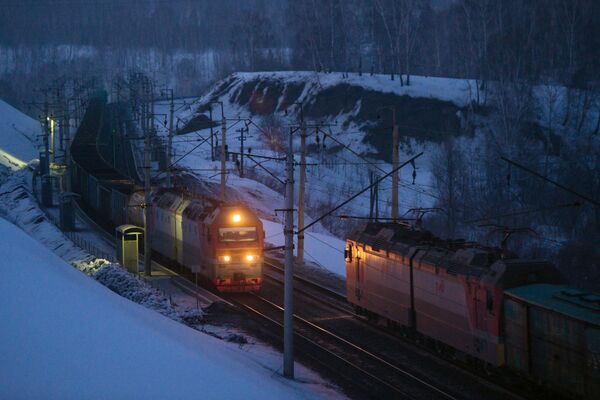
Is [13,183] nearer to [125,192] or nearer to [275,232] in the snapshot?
[125,192]

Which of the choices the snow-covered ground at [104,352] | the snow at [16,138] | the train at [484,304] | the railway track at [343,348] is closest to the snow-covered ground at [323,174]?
the railway track at [343,348]

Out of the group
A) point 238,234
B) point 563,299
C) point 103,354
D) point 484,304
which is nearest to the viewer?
point 103,354

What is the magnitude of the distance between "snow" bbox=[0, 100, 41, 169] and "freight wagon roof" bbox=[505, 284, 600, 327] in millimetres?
67510

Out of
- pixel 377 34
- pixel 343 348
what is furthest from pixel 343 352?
pixel 377 34

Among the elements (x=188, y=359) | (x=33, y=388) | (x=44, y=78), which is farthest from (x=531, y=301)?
(x=44, y=78)

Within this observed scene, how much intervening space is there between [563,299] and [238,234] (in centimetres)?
1385

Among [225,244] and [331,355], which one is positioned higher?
[225,244]

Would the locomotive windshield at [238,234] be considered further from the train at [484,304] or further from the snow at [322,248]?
the snow at [322,248]

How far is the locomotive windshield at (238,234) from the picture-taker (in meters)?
26.7

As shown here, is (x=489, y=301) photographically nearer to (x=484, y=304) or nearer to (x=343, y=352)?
(x=484, y=304)

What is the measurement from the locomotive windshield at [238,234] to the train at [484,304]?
4.56 m

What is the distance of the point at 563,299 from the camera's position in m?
15.3

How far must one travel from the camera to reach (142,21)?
183m

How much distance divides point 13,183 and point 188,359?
51245 millimetres
